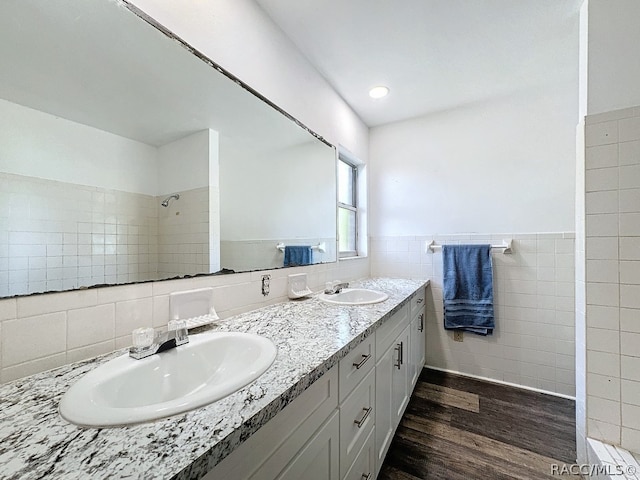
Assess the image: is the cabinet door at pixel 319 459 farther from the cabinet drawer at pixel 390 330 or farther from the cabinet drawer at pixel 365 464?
the cabinet drawer at pixel 390 330

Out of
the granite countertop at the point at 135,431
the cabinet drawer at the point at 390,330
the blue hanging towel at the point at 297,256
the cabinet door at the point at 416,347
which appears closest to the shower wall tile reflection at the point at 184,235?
the granite countertop at the point at 135,431

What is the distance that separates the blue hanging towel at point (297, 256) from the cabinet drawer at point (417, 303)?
30.6 inches

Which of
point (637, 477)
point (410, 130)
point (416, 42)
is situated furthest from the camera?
point (410, 130)

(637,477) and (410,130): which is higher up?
(410,130)

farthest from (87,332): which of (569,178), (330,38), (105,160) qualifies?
(569,178)

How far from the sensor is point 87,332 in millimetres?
766

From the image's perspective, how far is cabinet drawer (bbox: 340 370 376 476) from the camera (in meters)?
0.90

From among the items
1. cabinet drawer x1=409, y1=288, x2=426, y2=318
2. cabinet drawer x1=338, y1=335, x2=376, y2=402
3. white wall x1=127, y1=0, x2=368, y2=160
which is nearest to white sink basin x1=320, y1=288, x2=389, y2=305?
cabinet drawer x1=409, y1=288, x2=426, y2=318

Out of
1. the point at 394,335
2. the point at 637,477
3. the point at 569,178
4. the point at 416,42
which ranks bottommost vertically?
the point at 637,477

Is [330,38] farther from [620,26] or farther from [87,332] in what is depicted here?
[87,332]

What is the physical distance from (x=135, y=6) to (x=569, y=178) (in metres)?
2.64

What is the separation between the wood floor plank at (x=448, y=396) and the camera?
6.07 feet

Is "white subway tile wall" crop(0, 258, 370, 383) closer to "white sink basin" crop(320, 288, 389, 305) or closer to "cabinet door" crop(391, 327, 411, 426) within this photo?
"white sink basin" crop(320, 288, 389, 305)

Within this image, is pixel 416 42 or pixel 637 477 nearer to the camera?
→ pixel 637 477
